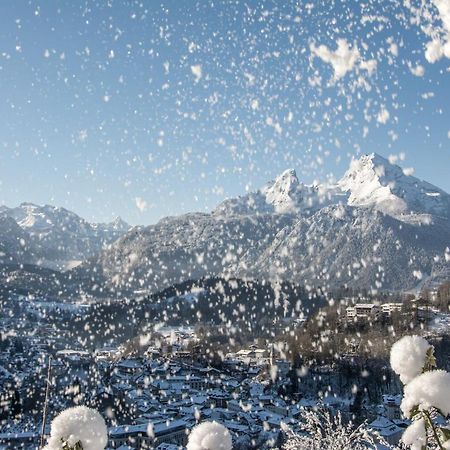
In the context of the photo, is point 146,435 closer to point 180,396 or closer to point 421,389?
point 180,396

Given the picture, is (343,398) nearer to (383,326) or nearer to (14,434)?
(383,326)

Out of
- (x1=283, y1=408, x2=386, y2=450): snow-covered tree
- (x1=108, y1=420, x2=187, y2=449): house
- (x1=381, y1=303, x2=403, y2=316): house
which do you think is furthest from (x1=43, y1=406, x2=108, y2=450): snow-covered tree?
(x1=381, y1=303, x2=403, y2=316): house

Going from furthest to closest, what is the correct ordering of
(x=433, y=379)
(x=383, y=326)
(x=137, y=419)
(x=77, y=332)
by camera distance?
(x=77, y=332) < (x=383, y=326) < (x=137, y=419) < (x=433, y=379)

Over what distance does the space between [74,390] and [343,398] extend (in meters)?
31.8

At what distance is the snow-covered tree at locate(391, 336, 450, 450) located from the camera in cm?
172

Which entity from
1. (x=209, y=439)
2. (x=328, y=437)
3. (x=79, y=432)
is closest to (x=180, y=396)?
(x=328, y=437)

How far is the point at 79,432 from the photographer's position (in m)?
1.67

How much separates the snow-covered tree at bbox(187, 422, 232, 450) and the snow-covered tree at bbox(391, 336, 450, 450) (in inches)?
25.0

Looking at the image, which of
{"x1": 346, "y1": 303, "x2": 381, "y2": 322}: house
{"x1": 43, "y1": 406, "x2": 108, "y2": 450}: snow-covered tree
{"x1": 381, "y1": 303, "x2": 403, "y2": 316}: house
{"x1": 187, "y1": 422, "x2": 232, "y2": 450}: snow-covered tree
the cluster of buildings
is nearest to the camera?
{"x1": 43, "y1": 406, "x2": 108, "y2": 450}: snow-covered tree

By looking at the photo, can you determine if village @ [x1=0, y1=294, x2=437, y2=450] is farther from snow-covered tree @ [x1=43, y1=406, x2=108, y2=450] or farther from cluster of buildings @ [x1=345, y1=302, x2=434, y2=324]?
snow-covered tree @ [x1=43, y1=406, x2=108, y2=450]

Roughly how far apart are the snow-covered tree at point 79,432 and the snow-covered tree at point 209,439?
31cm

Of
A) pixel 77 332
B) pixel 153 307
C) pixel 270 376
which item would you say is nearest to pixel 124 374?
pixel 270 376

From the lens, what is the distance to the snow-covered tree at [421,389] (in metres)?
1.72

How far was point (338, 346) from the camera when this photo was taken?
81500 mm
